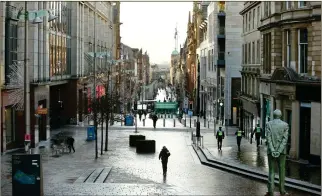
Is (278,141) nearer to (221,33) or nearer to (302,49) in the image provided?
(302,49)

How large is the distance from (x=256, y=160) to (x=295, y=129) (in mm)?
2326

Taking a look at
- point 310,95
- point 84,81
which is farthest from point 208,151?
point 84,81

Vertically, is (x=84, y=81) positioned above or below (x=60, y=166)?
above

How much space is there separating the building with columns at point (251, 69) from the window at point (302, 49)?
11.5 metres

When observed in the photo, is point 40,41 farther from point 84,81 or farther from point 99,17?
point 99,17

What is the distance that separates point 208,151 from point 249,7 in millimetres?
17092

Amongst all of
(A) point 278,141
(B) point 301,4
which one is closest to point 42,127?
(B) point 301,4

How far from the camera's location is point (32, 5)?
36.3 m

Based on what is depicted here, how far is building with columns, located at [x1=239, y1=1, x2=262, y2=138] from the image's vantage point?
133ft

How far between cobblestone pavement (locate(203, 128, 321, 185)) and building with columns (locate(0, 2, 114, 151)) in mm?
10903

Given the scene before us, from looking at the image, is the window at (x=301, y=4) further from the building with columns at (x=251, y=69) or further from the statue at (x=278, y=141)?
the building with columns at (x=251, y=69)

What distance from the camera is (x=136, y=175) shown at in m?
23.0

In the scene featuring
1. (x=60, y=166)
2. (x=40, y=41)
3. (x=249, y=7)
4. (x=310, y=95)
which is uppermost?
(x=249, y=7)

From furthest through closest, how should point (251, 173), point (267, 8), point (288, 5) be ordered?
point (267, 8)
point (288, 5)
point (251, 173)
